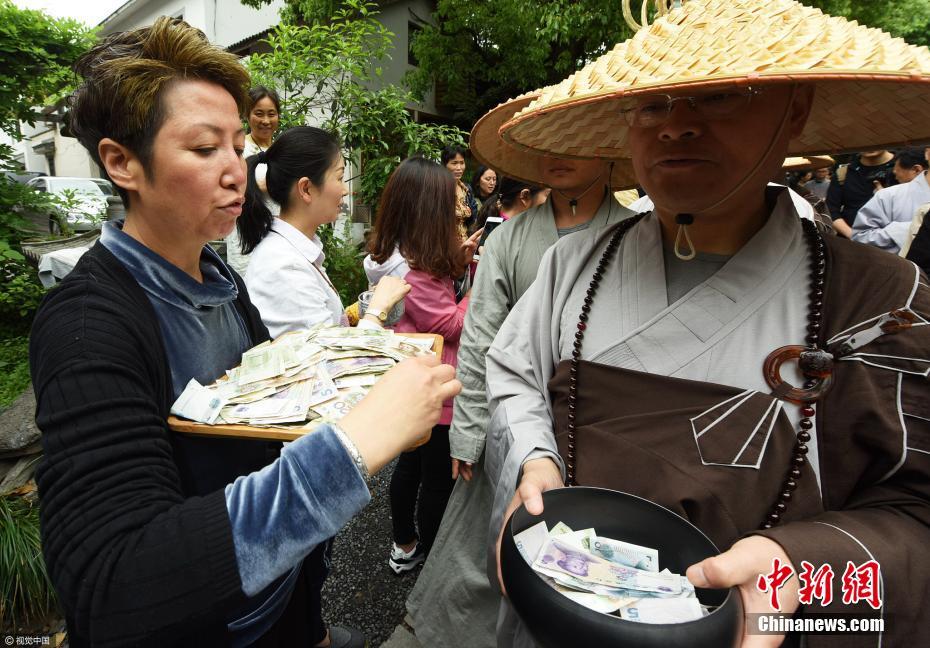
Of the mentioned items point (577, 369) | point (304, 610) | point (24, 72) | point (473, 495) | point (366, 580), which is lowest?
point (366, 580)

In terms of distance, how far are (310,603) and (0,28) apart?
4.78 meters

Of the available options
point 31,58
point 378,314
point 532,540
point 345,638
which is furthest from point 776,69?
point 31,58

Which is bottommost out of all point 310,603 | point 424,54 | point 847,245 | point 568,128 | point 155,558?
point 310,603

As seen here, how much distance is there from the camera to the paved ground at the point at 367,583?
246cm

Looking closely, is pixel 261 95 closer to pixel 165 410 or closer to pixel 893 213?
pixel 165 410

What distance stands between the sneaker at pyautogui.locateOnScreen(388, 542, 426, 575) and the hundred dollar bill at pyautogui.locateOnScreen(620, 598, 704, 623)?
6.97 ft

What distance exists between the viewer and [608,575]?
0.96 m

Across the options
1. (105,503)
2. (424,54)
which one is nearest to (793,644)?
(105,503)

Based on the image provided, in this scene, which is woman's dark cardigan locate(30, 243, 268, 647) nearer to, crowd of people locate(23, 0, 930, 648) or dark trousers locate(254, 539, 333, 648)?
crowd of people locate(23, 0, 930, 648)

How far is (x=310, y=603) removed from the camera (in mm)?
1783

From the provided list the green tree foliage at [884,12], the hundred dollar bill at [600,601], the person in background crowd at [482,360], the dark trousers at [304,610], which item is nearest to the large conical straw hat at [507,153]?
the person in background crowd at [482,360]

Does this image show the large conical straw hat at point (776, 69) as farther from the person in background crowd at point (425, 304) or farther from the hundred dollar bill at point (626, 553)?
the person in background crowd at point (425, 304)

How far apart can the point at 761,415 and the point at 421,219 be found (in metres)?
2.11

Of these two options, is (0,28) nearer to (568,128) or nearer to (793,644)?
(568,128)
